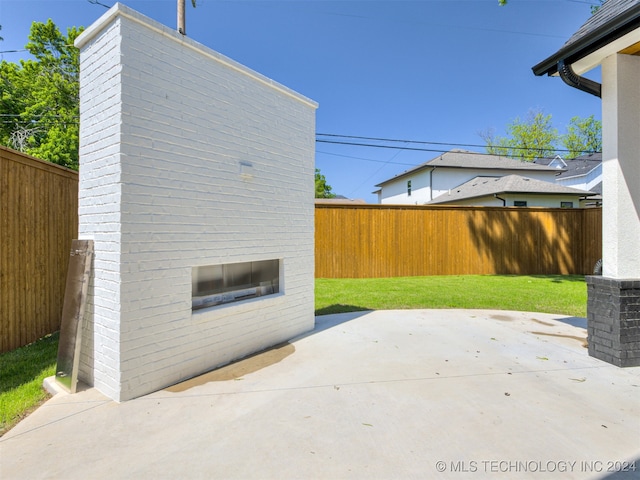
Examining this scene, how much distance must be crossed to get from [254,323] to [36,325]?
312 cm

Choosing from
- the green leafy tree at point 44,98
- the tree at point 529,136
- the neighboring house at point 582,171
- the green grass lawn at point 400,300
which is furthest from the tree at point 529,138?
the green leafy tree at point 44,98

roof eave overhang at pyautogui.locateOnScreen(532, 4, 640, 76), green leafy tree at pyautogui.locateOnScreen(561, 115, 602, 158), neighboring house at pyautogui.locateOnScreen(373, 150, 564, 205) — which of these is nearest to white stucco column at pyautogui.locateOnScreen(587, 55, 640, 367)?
roof eave overhang at pyautogui.locateOnScreen(532, 4, 640, 76)

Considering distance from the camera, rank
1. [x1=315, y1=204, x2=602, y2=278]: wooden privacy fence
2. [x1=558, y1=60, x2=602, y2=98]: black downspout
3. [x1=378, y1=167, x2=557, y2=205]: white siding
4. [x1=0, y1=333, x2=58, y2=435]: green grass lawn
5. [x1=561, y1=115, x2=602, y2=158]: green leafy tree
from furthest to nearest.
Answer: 1. [x1=561, y1=115, x2=602, y2=158]: green leafy tree
2. [x1=378, y1=167, x2=557, y2=205]: white siding
3. [x1=315, y1=204, x2=602, y2=278]: wooden privacy fence
4. [x1=558, y1=60, x2=602, y2=98]: black downspout
5. [x1=0, y1=333, x2=58, y2=435]: green grass lawn

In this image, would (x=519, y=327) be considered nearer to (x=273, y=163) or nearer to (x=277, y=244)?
(x=277, y=244)

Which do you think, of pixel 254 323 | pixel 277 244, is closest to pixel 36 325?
pixel 254 323

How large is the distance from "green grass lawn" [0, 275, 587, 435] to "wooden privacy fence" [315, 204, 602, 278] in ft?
1.85

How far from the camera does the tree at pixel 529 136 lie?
30.1 meters

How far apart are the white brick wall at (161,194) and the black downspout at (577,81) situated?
12.2 ft

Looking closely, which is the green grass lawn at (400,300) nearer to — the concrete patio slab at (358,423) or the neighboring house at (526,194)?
the concrete patio slab at (358,423)

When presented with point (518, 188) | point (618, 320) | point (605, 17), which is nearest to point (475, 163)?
point (518, 188)

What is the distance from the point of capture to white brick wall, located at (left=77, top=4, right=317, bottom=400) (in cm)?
268

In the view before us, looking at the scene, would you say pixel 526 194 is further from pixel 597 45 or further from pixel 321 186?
pixel 321 186

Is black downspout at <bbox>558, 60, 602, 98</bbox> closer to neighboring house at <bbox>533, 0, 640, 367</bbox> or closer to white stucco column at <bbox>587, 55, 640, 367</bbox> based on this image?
neighboring house at <bbox>533, 0, 640, 367</bbox>

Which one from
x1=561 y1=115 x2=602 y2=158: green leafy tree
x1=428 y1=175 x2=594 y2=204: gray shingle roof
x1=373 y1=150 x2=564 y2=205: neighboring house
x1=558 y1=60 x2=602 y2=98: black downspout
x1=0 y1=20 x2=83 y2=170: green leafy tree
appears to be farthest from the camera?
x1=561 y1=115 x2=602 y2=158: green leafy tree
